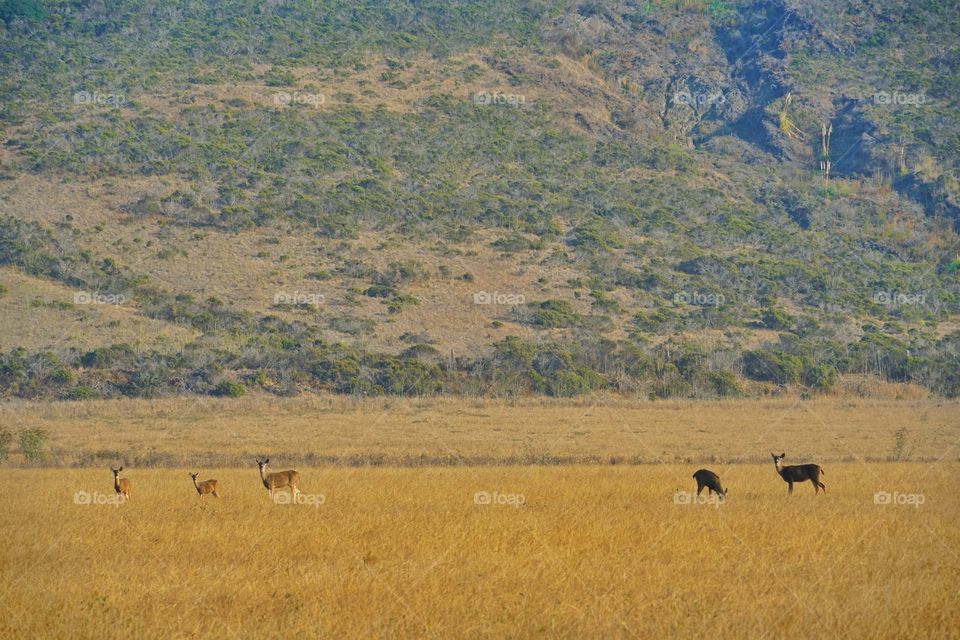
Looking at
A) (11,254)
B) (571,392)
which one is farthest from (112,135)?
(571,392)

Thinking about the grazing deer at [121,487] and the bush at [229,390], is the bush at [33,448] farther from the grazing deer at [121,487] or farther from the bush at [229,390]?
the bush at [229,390]

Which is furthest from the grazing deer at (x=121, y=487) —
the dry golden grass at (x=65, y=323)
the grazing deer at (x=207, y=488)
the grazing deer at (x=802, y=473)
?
the dry golden grass at (x=65, y=323)

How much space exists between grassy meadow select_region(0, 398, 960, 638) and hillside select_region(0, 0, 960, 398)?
2432 cm

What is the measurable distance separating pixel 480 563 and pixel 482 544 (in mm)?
1572

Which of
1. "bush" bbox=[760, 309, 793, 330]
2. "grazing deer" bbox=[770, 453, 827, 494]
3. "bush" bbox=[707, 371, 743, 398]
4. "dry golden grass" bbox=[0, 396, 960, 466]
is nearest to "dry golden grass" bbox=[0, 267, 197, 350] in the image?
"dry golden grass" bbox=[0, 396, 960, 466]

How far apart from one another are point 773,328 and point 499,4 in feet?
278

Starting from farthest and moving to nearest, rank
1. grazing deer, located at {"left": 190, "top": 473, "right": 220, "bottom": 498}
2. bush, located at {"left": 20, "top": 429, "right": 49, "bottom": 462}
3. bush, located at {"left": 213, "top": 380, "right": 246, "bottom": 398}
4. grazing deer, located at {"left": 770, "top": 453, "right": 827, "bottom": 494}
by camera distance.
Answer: bush, located at {"left": 213, "top": 380, "right": 246, "bottom": 398} < bush, located at {"left": 20, "top": 429, "right": 49, "bottom": 462} < grazing deer, located at {"left": 770, "top": 453, "right": 827, "bottom": 494} < grazing deer, located at {"left": 190, "top": 473, "right": 220, "bottom": 498}

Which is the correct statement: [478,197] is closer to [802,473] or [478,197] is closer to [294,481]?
[802,473]

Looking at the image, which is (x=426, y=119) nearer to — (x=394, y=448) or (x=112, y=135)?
(x=112, y=135)

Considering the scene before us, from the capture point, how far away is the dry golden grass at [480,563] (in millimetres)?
11836

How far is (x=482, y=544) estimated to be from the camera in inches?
669

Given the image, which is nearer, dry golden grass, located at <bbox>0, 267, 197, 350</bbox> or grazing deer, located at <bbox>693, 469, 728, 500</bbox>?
grazing deer, located at <bbox>693, 469, 728, 500</bbox>

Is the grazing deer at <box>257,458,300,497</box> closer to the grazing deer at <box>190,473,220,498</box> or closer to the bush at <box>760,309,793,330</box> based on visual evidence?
the grazing deer at <box>190,473,220,498</box>

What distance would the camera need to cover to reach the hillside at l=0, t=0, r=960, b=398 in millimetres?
61688
